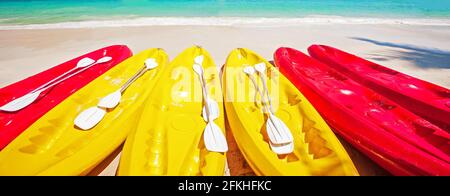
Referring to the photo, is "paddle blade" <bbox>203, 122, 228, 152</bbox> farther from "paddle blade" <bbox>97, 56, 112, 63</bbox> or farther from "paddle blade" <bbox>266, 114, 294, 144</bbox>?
"paddle blade" <bbox>97, 56, 112, 63</bbox>

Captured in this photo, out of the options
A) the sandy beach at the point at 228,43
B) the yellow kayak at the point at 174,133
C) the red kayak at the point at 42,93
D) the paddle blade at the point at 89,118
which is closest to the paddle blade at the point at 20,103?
the red kayak at the point at 42,93

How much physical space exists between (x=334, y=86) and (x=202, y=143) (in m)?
1.92

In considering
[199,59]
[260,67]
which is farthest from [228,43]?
[260,67]

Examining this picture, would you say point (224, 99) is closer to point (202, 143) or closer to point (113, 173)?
point (202, 143)

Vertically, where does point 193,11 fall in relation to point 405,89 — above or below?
above

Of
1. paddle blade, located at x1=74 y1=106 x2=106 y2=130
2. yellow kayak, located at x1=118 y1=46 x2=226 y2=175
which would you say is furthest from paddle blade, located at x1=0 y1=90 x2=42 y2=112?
yellow kayak, located at x1=118 y1=46 x2=226 y2=175

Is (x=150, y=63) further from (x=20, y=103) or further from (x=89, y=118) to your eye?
(x=20, y=103)

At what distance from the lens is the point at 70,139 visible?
1.88 meters

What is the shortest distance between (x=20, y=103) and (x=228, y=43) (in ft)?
13.6

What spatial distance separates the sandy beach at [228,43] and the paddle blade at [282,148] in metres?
2.67

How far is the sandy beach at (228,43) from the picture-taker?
4.04 metres

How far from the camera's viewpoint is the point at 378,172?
1.75 meters

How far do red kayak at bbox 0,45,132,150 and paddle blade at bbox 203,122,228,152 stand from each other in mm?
1559

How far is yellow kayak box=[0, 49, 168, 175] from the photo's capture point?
1.44 metres
